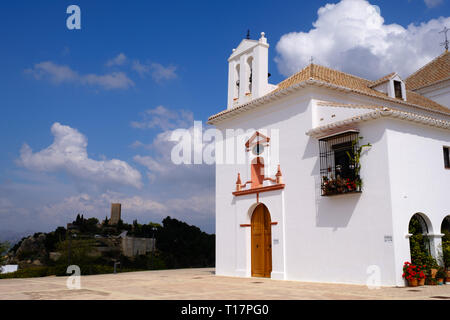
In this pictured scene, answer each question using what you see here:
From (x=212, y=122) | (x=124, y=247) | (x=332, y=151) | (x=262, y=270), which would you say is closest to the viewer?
(x=332, y=151)

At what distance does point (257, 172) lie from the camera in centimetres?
1916

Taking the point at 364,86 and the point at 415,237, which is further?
the point at 364,86

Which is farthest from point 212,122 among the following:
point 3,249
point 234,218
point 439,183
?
point 3,249

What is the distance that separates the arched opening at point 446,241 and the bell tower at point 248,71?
31.1 feet

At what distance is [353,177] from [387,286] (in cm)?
361

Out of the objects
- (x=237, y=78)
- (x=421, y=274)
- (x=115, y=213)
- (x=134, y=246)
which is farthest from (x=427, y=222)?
(x=115, y=213)

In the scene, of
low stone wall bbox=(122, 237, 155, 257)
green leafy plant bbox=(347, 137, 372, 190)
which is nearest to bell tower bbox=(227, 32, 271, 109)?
green leafy plant bbox=(347, 137, 372, 190)

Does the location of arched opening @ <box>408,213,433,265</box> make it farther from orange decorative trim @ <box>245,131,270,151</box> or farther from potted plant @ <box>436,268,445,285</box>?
orange decorative trim @ <box>245,131,270,151</box>

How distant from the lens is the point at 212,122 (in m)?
21.6

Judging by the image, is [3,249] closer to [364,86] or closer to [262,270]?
[262,270]

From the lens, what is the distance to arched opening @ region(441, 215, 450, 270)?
14.1m

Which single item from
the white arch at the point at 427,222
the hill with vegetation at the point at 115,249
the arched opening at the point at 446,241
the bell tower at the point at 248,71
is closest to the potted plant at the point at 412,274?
the arched opening at the point at 446,241

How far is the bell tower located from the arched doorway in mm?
5611
